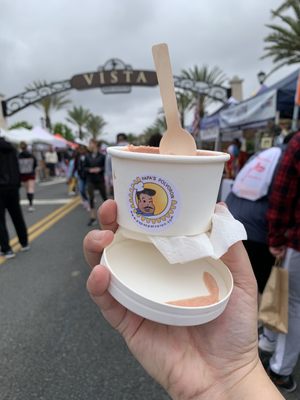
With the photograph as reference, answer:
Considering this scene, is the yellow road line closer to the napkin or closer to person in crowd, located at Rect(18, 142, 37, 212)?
person in crowd, located at Rect(18, 142, 37, 212)

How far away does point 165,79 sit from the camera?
0.91m

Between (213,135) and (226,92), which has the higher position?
(226,92)

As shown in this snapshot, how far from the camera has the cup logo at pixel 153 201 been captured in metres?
0.92

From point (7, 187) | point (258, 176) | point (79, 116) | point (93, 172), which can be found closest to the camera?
point (258, 176)

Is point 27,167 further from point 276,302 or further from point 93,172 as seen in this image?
point 276,302

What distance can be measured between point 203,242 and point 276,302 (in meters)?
1.53

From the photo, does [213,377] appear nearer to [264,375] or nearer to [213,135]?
[264,375]

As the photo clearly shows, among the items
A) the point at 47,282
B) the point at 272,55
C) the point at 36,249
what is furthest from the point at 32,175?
the point at 272,55

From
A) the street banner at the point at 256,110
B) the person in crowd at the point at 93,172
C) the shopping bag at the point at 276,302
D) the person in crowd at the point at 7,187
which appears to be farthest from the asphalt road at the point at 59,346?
the street banner at the point at 256,110

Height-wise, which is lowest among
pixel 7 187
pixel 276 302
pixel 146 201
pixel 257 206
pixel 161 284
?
pixel 276 302

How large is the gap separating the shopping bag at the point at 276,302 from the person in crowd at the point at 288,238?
0.07 m

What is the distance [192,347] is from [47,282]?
3108 millimetres

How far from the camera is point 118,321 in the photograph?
1.17 m

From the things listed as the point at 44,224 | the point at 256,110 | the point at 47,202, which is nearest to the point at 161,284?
the point at 256,110
